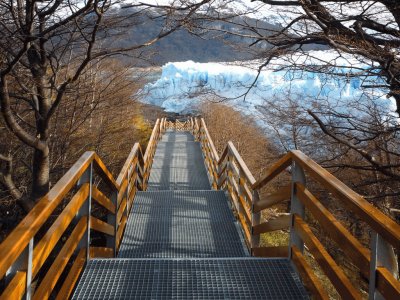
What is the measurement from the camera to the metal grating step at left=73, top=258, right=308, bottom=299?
10.1 feet

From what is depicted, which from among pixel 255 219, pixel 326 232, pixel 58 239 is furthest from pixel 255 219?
pixel 58 239

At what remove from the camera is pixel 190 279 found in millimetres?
3352

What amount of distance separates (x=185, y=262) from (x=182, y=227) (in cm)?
245

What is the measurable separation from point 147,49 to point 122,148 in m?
11.9

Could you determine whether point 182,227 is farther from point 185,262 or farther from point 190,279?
point 190,279

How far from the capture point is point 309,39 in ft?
21.3

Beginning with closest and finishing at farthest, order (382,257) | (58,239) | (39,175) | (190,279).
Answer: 1. (382,257)
2. (58,239)
3. (190,279)
4. (39,175)

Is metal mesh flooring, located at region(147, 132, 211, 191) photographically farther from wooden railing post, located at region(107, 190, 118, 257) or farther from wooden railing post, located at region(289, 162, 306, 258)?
wooden railing post, located at region(289, 162, 306, 258)

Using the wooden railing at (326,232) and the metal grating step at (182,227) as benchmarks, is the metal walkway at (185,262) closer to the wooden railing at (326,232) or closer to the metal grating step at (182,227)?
the metal grating step at (182,227)

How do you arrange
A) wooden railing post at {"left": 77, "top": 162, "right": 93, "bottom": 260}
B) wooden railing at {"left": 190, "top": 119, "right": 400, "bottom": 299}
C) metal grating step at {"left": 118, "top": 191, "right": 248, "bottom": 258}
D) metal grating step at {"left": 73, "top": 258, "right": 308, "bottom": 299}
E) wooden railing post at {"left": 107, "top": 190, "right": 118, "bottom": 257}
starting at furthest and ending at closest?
metal grating step at {"left": 118, "top": 191, "right": 248, "bottom": 258}
wooden railing post at {"left": 107, "top": 190, "right": 118, "bottom": 257}
wooden railing post at {"left": 77, "top": 162, "right": 93, "bottom": 260}
metal grating step at {"left": 73, "top": 258, "right": 308, "bottom": 299}
wooden railing at {"left": 190, "top": 119, "right": 400, "bottom": 299}

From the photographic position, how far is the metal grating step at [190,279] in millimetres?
3092

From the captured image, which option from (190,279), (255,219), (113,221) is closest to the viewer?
(190,279)

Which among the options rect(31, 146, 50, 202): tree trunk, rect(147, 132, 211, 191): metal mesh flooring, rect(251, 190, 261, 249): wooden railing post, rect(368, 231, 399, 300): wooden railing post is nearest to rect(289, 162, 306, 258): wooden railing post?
rect(251, 190, 261, 249): wooden railing post

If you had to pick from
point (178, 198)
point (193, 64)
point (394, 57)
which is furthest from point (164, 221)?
point (193, 64)
